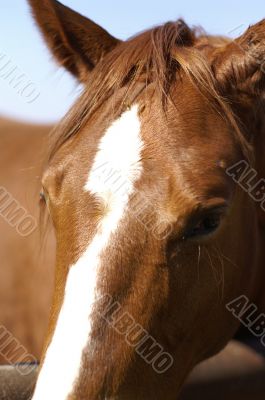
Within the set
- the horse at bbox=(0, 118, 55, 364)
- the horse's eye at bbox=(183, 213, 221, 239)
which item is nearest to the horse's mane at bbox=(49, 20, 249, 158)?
the horse's eye at bbox=(183, 213, 221, 239)

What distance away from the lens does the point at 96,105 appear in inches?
88.5

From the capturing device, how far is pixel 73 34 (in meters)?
2.62

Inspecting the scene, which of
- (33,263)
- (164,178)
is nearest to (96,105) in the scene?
(164,178)

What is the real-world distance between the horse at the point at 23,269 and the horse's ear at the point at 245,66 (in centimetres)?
135

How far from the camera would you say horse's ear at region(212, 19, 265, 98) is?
224 cm

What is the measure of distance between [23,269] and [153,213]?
5.90 feet

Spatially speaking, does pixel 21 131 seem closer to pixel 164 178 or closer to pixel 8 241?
pixel 8 241

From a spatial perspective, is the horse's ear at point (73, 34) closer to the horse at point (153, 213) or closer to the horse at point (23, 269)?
the horse at point (153, 213)

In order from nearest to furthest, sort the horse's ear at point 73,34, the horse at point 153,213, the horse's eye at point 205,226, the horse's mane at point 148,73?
the horse at point 153,213, the horse's eye at point 205,226, the horse's mane at point 148,73, the horse's ear at point 73,34

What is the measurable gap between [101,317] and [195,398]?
2.34ft

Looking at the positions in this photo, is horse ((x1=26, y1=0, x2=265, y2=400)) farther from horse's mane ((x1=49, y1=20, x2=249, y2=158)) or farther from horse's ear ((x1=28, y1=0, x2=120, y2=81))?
horse's ear ((x1=28, y1=0, x2=120, y2=81))

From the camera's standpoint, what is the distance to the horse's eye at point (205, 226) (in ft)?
6.25

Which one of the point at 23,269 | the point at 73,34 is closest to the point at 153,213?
the point at 73,34

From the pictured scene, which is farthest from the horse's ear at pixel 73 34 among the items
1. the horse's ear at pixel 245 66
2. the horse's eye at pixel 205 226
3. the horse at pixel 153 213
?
the horse's eye at pixel 205 226
